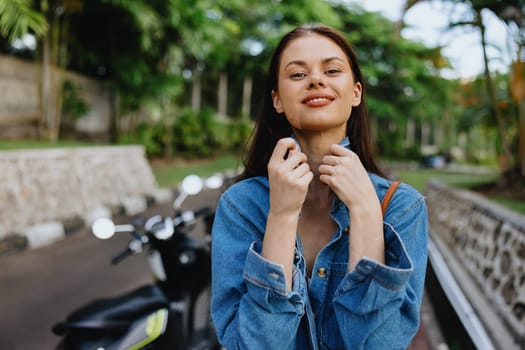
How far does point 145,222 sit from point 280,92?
4.34ft

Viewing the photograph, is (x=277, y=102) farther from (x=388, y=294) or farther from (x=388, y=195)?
(x=388, y=294)

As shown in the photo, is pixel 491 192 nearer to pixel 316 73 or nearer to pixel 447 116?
pixel 316 73

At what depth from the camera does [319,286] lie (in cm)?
105

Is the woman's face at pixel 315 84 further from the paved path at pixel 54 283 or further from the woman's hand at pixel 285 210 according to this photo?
the paved path at pixel 54 283

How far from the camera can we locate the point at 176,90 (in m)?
11.8

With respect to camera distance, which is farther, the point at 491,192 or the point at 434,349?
the point at 491,192

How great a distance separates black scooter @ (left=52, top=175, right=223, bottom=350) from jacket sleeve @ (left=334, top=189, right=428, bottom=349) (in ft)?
3.80

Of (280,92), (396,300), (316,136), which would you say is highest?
(280,92)

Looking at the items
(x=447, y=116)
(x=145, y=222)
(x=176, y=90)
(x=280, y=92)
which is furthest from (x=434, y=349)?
(x=447, y=116)

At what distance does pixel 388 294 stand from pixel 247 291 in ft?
1.04

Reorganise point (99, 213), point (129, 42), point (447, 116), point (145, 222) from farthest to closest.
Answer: point (447, 116) < point (129, 42) < point (99, 213) < point (145, 222)

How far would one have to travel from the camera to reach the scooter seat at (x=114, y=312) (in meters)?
1.69

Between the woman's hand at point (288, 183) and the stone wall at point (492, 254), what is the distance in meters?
2.72

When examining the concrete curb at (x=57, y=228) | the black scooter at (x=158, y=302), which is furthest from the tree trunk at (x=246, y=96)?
the black scooter at (x=158, y=302)
